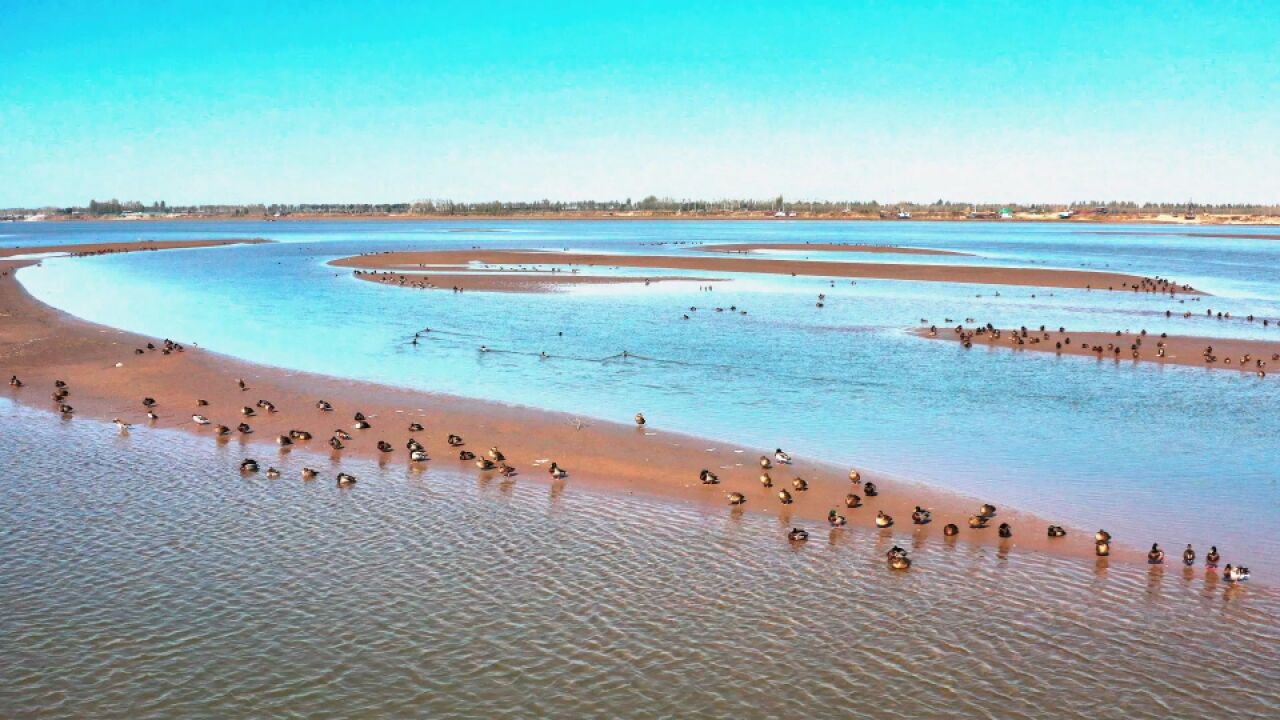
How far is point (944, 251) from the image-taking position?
110062 mm

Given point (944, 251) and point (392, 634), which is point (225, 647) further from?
point (944, 251)

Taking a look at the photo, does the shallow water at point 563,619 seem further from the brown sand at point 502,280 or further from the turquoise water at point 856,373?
the brown sand at point 502,280

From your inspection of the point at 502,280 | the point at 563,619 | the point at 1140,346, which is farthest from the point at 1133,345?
the point at 502,280

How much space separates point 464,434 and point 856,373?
1466 cm

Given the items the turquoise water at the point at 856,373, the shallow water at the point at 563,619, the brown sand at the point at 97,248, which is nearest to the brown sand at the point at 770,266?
the turquoise water at the point at 856,373

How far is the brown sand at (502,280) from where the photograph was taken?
6338 cm

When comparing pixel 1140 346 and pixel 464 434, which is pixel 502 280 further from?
pixel 464 434

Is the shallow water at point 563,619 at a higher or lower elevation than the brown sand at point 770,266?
lower

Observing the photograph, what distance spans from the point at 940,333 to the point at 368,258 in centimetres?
6372

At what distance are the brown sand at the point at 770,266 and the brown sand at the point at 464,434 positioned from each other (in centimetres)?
4927

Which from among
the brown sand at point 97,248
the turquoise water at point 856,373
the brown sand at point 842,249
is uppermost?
the brown sand at point 842,249

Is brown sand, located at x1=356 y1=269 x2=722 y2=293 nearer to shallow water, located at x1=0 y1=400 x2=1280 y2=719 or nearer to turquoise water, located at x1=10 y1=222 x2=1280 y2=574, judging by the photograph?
turquoise water, located at x1=10 y1=222 x2=1280 y2=574

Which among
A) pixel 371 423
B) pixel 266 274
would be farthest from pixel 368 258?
pixel 371 423

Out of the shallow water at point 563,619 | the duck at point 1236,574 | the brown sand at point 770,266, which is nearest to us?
the shallow water at point 563,619
